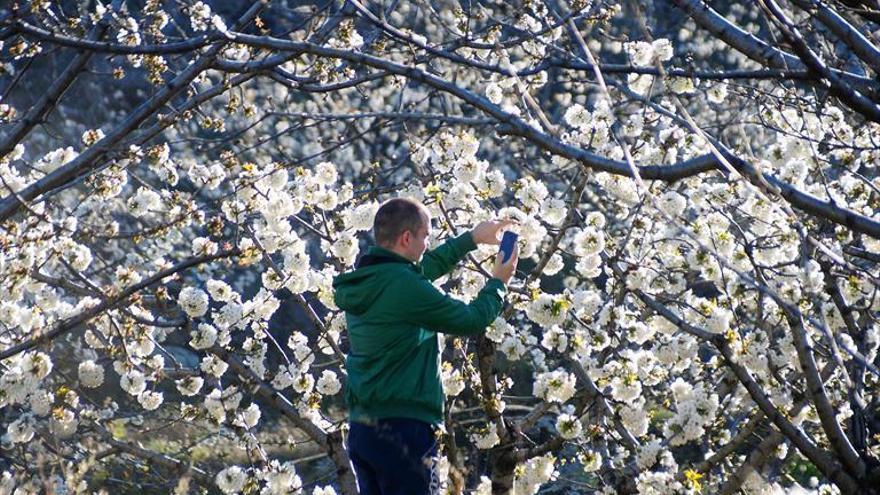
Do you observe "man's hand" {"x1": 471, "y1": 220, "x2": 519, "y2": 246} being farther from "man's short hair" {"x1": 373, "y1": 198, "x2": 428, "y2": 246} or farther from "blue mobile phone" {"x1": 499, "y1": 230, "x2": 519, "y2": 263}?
"man's short hair" {"x1": 373, "y1": 198, "x2": 428, "y2": 246}

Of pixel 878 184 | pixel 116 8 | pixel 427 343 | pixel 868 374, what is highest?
pixel 116 8

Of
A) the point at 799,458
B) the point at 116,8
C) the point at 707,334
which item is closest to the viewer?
the point at 707,334

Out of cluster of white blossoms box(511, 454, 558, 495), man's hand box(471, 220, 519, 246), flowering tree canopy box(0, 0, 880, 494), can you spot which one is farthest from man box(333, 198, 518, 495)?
cluster of white blossoms box(511, 454, 558, 495)

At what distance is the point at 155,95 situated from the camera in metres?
4.76

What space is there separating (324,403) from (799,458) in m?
3.81

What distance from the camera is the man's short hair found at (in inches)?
152

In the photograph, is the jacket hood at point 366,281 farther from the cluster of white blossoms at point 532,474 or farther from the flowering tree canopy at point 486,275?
the cluster of white blossoms at point 532,474

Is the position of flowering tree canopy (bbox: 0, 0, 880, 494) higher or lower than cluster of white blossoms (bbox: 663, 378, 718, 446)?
higher

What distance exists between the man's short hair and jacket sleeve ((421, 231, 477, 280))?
332 mm

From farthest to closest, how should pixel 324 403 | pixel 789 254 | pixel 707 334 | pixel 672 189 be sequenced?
1. pixel 324 403
2. pixel 672 189
3. pixel 789 254
4. pixel 707 334

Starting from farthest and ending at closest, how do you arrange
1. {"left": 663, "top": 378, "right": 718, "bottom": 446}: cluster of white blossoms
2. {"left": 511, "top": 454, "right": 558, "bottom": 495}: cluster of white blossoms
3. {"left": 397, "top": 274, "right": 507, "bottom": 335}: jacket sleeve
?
{"left": 511, "top": 454, "right": 558, "bottom": 495}: cluster of white blossoms → {"left": 663, "top": 378, "right": 718, "bottom": 446}: cluster of white blossoms → {"left": 397, "top": 274, "right": 507, "bottom": 335}: jacket sleeve

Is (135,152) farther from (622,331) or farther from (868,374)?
(868,374)

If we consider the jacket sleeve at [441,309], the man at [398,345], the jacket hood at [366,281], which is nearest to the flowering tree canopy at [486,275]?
the man at [398,345]

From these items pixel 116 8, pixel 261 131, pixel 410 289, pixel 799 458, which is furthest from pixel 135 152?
pixel 261 131
